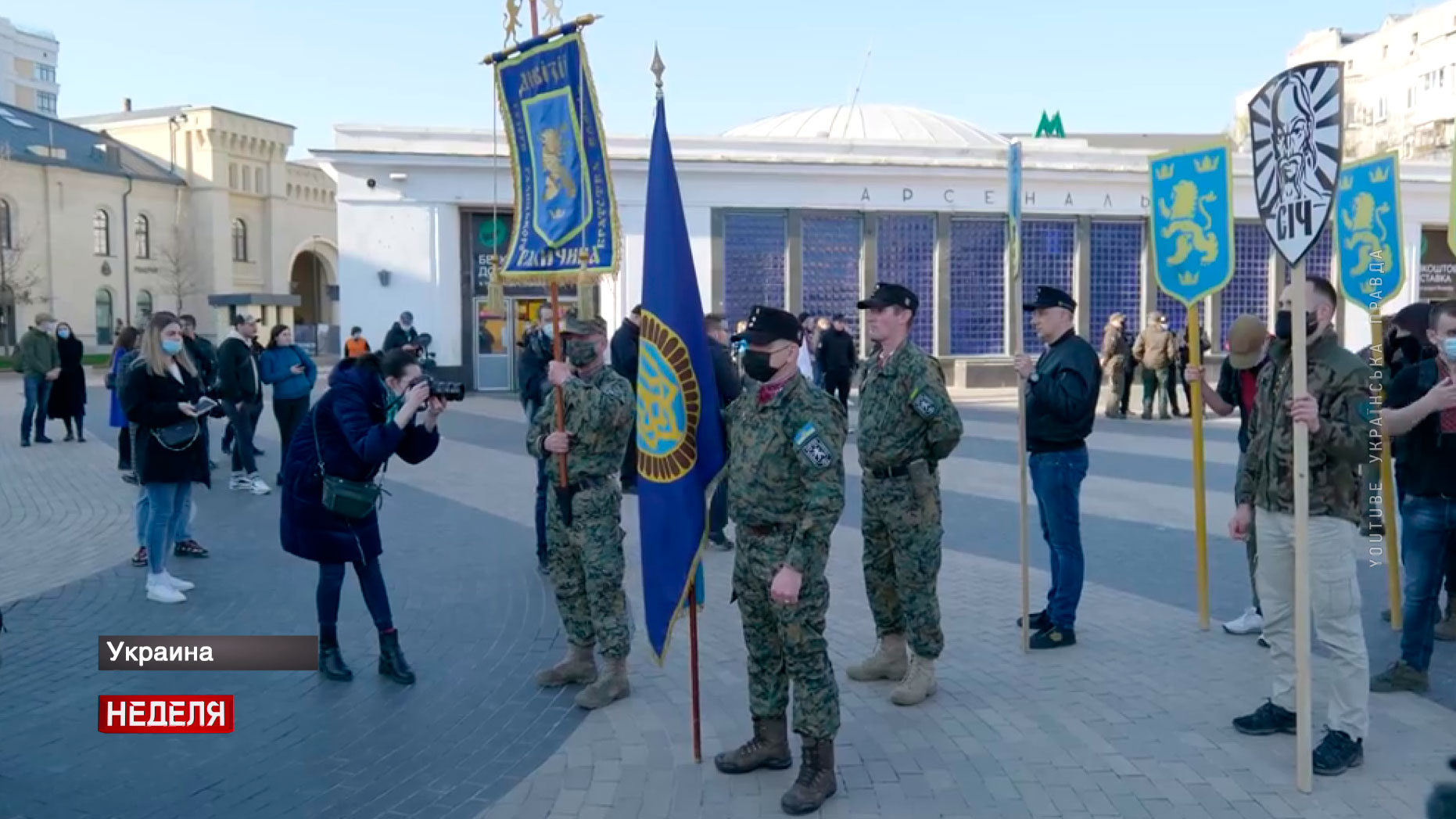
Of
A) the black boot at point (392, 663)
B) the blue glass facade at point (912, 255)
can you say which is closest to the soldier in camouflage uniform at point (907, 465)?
the black boot at point (392, 663)

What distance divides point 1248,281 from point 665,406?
1038 inches

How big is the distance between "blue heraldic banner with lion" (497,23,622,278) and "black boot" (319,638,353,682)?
224 cm

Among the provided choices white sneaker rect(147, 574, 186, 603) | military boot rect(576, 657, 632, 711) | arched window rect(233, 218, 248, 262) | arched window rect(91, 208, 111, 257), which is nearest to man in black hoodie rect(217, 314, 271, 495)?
white sneaker rect(147, 574, 186, 603)

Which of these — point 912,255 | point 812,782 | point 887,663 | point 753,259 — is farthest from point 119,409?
point 912,255

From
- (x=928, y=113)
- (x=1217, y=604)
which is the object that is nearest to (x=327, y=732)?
(x=1217, y=604)

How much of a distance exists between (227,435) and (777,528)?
11.4 m

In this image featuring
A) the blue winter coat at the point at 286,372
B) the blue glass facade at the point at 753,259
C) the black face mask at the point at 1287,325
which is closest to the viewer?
the black face mask at the point at 1287,325

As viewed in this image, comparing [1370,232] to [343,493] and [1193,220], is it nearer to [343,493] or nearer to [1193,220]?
[1193,220]

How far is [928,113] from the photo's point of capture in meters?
33.0

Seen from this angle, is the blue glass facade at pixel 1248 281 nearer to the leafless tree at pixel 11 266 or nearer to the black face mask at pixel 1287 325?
the black face mask at pixel 1287 325

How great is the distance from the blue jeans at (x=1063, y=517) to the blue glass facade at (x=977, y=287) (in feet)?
67.3

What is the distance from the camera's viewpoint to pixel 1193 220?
725 centimetres

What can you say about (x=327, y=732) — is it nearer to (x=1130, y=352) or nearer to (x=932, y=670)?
(x=932, y=670)

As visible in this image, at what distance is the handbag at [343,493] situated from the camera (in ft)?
19.1
